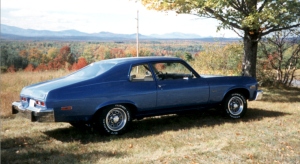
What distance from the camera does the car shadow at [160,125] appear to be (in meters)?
6.80

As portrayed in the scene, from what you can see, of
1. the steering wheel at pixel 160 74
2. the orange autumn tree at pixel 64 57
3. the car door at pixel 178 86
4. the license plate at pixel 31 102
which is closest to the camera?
the license plate at pixel 31 102

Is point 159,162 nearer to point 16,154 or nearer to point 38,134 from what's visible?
point 16,154

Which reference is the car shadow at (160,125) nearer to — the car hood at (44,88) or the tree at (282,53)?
the car hood at (44,88)

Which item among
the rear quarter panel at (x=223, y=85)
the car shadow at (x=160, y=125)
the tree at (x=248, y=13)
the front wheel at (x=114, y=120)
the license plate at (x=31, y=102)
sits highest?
the tree at (x=248, y=13)

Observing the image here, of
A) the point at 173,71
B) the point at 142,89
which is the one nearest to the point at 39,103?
the point at 142,89

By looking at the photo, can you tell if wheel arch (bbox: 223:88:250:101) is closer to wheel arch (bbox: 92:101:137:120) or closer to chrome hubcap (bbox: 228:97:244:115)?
chrome hubcap (bbox: 228:97:244:115)

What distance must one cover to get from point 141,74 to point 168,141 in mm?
1579

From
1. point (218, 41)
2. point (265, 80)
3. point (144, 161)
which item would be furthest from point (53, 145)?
point (218, 41)

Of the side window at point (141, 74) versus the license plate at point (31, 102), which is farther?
the side window at point (141, 74)

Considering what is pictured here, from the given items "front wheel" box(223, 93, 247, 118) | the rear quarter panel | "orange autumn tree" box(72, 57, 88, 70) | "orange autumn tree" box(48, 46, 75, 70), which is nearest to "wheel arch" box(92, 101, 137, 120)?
the rear quarter panel

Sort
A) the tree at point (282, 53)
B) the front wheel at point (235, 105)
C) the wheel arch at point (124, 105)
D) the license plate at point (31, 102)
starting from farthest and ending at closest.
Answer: the tree at point (282, 53), the front wheel at point (235, 105), the wheel arch at point (124, 105), the license plate at point (31, 102)

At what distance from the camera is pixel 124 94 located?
6820 millimetres

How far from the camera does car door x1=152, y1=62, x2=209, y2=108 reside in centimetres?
739

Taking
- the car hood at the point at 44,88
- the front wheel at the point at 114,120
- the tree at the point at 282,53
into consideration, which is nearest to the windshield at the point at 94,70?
the car hood at the point at 44,88
